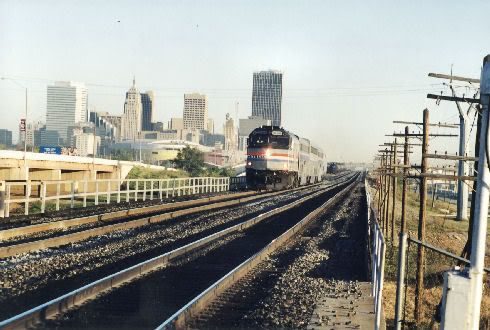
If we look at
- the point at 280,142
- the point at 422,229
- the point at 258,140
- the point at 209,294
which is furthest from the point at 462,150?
the point at 209,294

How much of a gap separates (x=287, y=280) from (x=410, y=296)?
6.00 meters

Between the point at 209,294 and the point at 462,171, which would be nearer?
the point at 209,294

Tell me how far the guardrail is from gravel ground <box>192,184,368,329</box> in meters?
9.61

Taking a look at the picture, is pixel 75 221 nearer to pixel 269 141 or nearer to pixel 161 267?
pixel 161 267

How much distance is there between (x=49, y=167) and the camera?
145 ft

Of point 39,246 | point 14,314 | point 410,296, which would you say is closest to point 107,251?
point 39,246

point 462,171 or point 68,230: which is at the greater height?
point 462,171

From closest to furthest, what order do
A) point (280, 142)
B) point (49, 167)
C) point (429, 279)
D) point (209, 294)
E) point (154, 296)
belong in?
point (209, 294) < point (154, 296) < point (429, 279) < point (49, 167) < point (280, 142)

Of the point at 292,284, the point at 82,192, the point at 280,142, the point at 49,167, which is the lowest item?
the point at 82,192

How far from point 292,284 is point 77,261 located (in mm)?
4572

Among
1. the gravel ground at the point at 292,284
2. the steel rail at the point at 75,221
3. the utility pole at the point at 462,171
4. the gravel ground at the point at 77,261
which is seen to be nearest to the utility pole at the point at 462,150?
the utility pole at the point at 462,171

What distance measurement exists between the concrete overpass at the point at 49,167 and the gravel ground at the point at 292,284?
1879 cm

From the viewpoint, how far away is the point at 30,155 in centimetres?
4219

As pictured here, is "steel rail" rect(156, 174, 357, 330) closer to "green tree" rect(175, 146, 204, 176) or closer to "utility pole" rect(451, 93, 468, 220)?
"utility pole" rect(451, 93, 468, 220)
